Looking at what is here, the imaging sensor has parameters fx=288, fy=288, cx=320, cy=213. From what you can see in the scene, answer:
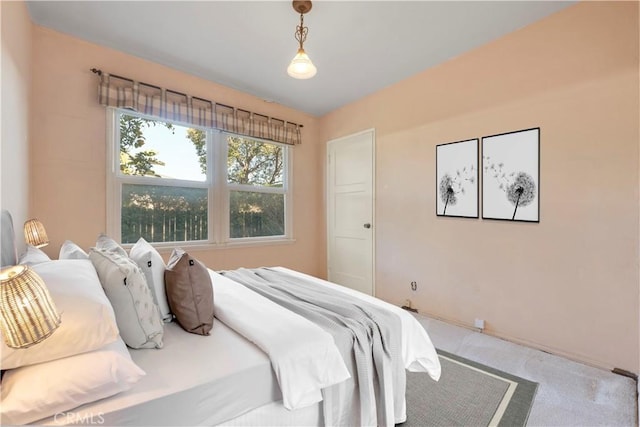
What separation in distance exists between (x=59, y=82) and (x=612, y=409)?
15.1 ft

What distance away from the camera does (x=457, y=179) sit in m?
2.83

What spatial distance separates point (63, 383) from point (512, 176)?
118 inches

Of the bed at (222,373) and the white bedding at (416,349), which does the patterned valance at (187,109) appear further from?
the white bedding at (416,349)

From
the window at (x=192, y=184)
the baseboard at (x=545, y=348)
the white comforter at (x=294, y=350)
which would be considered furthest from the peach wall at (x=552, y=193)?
the white comforter at (x=294, y=350)

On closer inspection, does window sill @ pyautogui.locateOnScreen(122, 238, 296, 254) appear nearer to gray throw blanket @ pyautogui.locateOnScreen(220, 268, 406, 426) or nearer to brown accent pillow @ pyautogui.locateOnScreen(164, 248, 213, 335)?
brown accent pillow @ pyautogui.locateOnScreen(164, 248, 213, 335)

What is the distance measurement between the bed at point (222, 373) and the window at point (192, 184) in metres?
1.45

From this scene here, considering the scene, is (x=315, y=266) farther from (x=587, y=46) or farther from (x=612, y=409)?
(x=587, y=46)

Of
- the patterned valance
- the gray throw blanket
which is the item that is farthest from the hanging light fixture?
the patterned valance

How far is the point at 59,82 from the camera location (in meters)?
2.50

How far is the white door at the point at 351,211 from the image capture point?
3.70 metres

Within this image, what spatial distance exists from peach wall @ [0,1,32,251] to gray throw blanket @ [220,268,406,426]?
1.79 metres

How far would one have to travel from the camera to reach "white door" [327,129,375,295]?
3.70 m

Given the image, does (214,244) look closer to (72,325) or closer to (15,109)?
(15,109)

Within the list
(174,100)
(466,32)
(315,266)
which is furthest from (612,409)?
(174,100)
